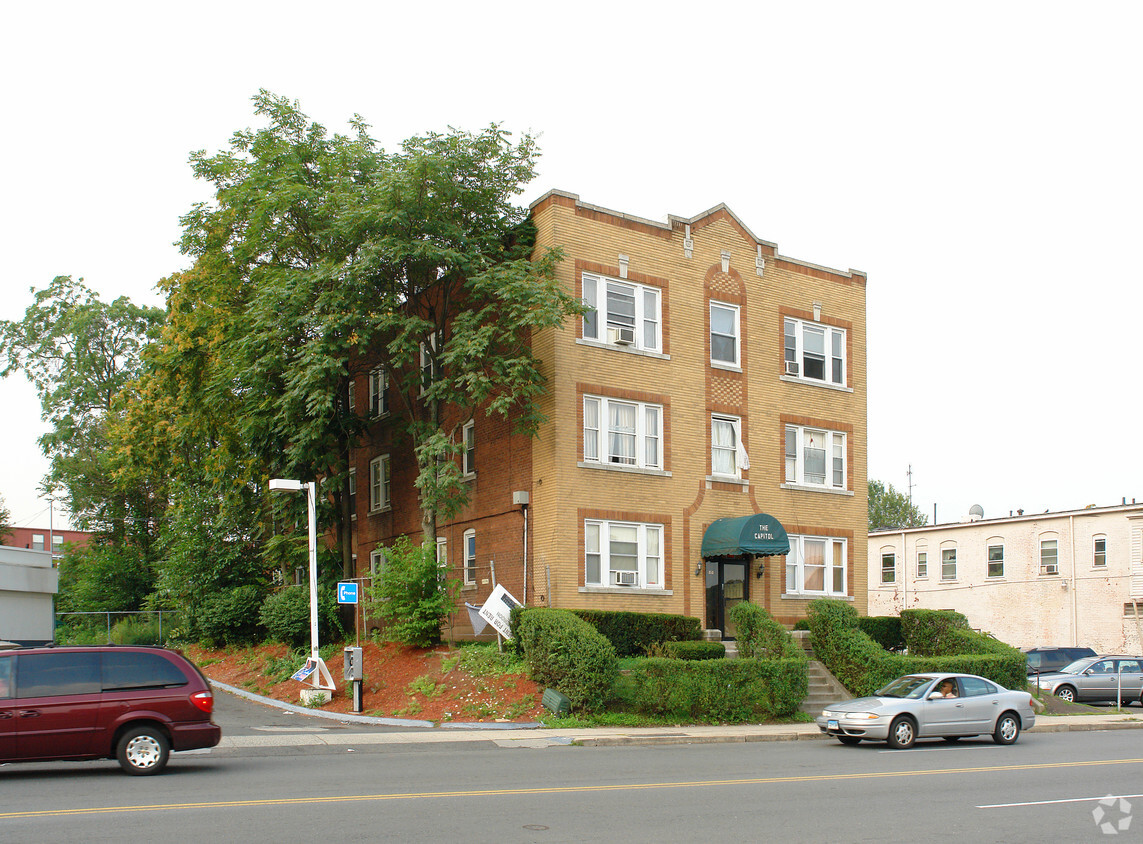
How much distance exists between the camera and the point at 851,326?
34.1m

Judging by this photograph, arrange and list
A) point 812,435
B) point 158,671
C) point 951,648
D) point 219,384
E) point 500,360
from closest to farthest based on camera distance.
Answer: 1. point 158,671
2. point 500,360
3. point 951,648
4. point 219,384
5. point 812,435

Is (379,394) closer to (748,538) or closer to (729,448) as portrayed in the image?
(729,448)

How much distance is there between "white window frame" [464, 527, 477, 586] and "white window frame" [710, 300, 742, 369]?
337 inches

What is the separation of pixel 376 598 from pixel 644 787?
15649 mm

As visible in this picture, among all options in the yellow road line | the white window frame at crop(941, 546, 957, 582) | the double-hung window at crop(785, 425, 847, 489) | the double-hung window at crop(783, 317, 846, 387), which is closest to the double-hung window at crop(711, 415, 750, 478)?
the double-hung window at crop(785, 425, 847, 489)

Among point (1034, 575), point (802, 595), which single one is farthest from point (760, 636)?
point (1034, 575)

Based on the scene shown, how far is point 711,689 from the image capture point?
76.1ft

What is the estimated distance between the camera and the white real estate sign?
2578cm

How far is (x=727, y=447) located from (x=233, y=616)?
1750 cm

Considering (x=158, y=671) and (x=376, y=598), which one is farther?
(x=376, y=598)

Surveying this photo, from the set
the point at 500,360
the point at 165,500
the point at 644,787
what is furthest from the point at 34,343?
the point at 644,787

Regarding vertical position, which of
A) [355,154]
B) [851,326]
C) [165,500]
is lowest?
[165,500]

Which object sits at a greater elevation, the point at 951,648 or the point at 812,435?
the point at 812,435

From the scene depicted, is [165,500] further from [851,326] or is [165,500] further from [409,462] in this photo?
[851,326]
